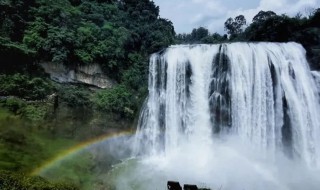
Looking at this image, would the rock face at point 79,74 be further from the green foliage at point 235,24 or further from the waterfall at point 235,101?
the green foliage at point 235,24

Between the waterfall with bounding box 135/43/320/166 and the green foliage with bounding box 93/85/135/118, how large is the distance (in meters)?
1.09

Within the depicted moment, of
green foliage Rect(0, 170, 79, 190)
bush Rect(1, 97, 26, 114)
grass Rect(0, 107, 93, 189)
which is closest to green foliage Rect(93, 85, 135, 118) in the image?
grass Rect(0, 107, 93, 189)

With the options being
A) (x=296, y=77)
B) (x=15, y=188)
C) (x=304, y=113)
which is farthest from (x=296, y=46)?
(x=15, y=188)

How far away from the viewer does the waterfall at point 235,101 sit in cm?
2691

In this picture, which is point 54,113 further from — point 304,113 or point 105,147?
point 304,113

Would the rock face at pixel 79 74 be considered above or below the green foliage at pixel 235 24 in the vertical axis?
below

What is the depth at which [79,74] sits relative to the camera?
29.0 metres

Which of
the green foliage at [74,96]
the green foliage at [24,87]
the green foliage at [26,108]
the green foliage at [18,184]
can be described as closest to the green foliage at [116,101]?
the green foliage at [74,96]

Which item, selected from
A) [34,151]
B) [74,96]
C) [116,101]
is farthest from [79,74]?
[34,151]

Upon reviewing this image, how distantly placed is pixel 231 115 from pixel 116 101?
7.46 metres

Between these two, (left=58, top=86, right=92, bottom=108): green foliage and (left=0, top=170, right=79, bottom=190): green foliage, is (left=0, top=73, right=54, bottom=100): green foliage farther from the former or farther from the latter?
(left=0, top=170, right=79, bottom=190): green foliage

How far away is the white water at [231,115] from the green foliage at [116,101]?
110cm

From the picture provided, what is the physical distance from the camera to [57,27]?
1156 inches

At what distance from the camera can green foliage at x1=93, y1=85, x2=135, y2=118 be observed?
28.2 metres
